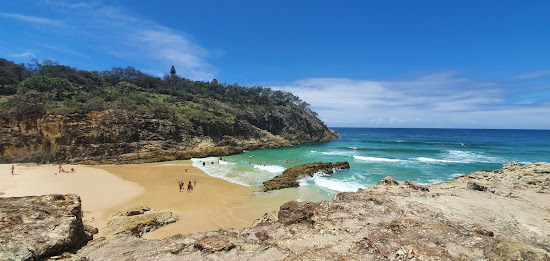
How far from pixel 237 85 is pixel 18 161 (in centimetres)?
6114

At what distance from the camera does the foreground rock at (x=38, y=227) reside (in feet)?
14.7

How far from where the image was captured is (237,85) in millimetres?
81250

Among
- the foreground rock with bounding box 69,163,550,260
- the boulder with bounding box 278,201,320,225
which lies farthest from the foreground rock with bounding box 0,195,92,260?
the boulder with bounding box 278,201,320,225

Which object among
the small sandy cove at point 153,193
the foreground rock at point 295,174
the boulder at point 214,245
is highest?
the boulder at point 214,245

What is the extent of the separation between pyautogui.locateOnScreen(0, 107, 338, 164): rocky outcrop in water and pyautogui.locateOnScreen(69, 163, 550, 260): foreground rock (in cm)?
2743

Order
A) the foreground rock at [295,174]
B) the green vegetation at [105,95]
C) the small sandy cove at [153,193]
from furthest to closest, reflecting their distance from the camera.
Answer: the green vegetation at [105,95] → the foreground rock at [295,174] → the small sandy cove at [153,193]

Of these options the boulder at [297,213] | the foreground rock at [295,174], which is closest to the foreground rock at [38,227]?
the boulder at [297,213]

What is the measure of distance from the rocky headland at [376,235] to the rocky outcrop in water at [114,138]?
→ 2726 centimetres

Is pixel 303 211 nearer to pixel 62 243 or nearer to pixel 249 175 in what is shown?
pixel 62 243

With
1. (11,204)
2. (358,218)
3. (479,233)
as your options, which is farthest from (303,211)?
(11,204)

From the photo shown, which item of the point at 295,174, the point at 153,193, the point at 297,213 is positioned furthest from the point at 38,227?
the point at 295,174

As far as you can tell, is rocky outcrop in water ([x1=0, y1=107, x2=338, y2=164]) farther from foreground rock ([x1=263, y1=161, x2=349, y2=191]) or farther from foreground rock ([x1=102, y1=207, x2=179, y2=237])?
foreground rock ([x1=102, y1=207, x2=179, y2=237])

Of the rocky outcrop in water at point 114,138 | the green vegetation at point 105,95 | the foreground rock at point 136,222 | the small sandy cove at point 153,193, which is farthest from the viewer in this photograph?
the green vegetation at point 105,95

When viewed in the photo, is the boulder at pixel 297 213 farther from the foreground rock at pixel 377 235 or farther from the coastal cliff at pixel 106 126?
the coastal cliff at pixel 106 126
